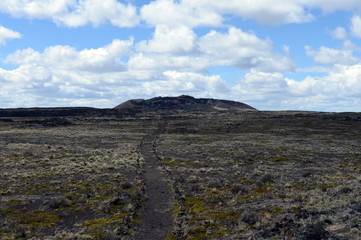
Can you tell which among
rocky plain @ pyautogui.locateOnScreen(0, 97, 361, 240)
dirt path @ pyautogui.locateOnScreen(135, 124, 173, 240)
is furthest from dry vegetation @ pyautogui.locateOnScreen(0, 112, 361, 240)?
dirt path @ pyautogui.locateOnScreen(135, 124, 173, 240)

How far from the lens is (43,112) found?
175 m

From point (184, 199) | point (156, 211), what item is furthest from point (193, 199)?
point (156, 211)

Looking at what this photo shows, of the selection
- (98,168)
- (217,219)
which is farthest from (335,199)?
(98,168)

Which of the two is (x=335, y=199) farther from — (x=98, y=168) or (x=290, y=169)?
(x=98, y=168)

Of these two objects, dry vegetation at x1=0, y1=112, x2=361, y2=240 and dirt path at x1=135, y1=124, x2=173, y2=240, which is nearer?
dry vegetation at x1=0, y1=112, x2=361, y2=240

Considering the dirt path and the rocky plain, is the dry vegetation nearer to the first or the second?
the rocky plain

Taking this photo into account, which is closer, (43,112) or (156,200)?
(156,200)

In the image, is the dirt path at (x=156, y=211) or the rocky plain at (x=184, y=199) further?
the dirt path at (x=156, y=211)

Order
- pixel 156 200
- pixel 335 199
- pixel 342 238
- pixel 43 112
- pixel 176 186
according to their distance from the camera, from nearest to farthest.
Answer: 1. pixel 342 238
2. pixel 335 199
3. pixel 156 200
4. pixel 176 186
5. pixel 43 112

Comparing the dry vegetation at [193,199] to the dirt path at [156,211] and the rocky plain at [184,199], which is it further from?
the dirt path at [156,211]

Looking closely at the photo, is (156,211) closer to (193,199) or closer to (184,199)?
(184,199)

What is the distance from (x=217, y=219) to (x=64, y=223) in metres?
8.10

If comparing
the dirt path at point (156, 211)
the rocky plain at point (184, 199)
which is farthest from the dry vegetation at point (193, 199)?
the dirt path at point (156, 211)

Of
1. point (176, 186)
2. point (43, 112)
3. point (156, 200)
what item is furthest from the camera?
point (43, 112)
